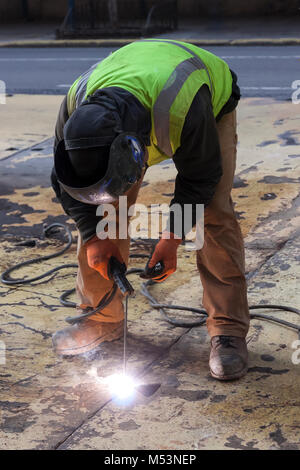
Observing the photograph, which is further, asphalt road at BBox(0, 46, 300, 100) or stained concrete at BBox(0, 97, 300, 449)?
asphalt road at BBox(0, 46, 300, 100)

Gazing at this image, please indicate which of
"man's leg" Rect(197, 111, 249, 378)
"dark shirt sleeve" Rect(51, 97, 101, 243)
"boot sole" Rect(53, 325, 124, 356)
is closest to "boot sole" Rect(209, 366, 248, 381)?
"man's leg" Rect(197, 111, 249, 378)

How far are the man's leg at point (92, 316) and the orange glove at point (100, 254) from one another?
5.8 inches

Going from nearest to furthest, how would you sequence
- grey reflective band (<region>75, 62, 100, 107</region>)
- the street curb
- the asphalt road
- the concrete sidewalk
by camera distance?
grey reflective band (<region>75, 62, 100, 107</region>) < the asphalt road < the street curb < the concrete sidewalk

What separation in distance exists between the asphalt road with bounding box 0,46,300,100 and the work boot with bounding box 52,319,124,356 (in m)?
5.71

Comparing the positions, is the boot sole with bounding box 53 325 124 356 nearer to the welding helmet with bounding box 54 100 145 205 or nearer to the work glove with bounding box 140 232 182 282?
the work glove with bounding box 140 232 182 282

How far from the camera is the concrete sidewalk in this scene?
44.9 ft

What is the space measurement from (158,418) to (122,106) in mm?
1208

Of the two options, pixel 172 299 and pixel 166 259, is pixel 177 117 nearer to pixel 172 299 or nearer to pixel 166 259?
pixel 166 259

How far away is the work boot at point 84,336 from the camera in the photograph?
10.7ft

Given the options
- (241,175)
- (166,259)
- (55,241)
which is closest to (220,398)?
(166,259)

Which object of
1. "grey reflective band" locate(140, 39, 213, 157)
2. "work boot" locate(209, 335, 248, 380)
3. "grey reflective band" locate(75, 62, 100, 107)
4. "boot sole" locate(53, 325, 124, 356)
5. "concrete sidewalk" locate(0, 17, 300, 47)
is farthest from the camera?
"concrete sidewalk" locate(0, 17, 300, 47)

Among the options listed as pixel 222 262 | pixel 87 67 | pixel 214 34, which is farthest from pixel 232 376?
pixel 214 34

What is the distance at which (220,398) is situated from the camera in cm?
288

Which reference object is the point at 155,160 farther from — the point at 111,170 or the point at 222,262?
the point at 222,262
